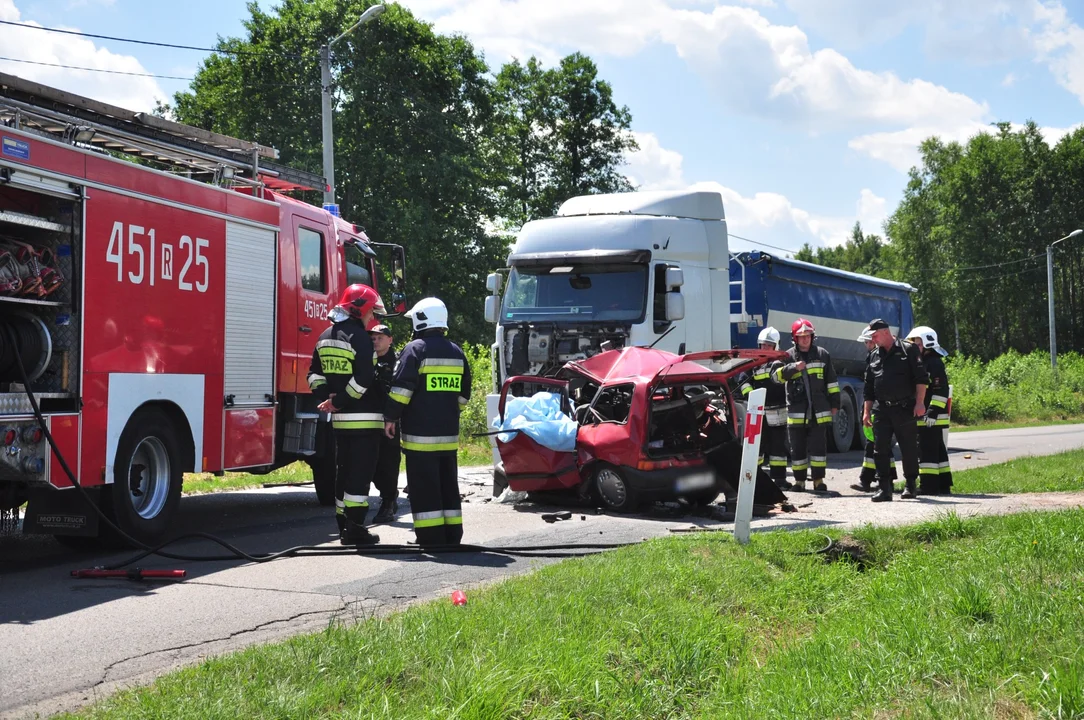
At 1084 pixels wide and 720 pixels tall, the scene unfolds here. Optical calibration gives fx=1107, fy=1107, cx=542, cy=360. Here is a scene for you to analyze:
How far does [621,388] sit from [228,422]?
394 centimetres

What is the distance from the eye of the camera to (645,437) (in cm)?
1066

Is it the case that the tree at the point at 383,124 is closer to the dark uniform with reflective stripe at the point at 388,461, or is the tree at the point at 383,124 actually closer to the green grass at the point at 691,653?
the dark uniform with reflective stripe at the point at 388,461

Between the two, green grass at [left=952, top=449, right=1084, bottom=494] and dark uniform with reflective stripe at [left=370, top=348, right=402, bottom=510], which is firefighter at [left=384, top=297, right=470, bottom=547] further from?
green grass at [left=952, top=449, right=1084, bottom=494]

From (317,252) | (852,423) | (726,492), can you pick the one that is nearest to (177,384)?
(317,252)

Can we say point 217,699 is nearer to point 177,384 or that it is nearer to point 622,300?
point 177,384

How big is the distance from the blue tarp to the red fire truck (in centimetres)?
196

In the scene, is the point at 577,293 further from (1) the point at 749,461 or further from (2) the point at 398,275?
(1) the point at 749,461

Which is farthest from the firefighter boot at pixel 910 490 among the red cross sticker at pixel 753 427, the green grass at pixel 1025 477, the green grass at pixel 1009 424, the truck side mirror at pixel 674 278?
the green grass at pixel 1009 424

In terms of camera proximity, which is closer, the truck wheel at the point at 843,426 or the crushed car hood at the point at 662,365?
the crushed car hood at the point at 662,365

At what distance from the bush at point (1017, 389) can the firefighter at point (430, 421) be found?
90.4ft

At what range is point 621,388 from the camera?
451 inches

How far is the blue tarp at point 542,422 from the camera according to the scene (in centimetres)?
1106

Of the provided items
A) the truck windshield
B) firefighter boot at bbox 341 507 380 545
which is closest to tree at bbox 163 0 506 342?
the truck windshield

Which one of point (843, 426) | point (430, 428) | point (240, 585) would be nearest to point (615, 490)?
point (430, 428)
